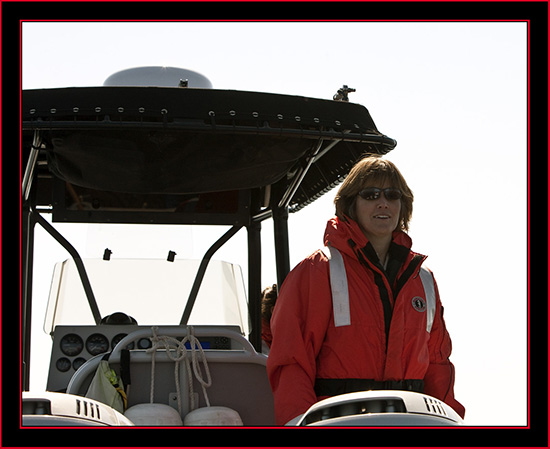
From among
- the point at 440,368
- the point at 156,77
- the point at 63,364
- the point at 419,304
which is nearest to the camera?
the point at 419,304

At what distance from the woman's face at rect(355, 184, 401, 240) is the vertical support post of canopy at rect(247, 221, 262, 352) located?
2.38 metres

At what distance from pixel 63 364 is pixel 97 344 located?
243 mm

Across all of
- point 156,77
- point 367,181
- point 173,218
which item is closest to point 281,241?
point 173,218

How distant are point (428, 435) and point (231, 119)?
221cm

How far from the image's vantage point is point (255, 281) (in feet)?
20.1

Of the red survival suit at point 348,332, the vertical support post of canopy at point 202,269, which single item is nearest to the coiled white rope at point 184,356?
the red survival suit at point 348,332

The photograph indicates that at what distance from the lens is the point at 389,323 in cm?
356

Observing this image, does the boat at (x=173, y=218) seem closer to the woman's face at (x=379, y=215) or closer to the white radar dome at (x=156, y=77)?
the white radar dome at (x=156, y=77)

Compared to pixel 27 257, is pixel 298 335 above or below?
below

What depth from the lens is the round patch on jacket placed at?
145 inches

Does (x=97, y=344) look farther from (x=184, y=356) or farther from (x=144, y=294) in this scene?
(x=184, y=356)

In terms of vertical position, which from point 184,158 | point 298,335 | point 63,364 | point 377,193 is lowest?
point 63,364
